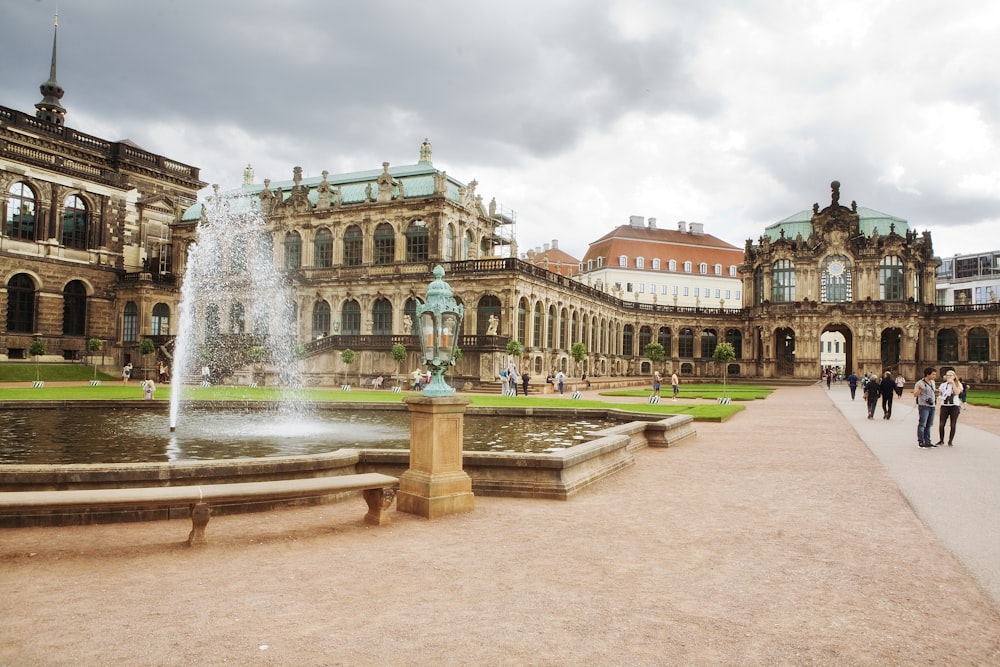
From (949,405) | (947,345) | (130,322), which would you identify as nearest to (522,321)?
(130,322)

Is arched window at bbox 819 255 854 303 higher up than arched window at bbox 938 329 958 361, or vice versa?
arched window at bbox 819 255 854 303

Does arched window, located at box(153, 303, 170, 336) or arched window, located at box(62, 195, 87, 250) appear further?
arched window, located at box(153, 303, 170, 336)

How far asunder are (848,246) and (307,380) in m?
53.9

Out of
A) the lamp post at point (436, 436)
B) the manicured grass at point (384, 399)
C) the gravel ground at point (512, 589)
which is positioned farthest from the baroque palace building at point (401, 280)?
the gravel ground at point (512, 589)

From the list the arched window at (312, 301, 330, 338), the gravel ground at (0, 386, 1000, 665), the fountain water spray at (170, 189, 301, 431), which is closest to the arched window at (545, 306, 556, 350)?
the arched window at (312, 301, 330, 338)

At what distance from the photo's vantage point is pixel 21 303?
161ft

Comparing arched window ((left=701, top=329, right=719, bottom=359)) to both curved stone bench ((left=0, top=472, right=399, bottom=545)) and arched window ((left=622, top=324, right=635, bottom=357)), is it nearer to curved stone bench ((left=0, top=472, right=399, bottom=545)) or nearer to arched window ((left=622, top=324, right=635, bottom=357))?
arched window ((left=622, top=324, right=635, bottom=357))

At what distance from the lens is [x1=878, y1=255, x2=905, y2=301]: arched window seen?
68.8 meters

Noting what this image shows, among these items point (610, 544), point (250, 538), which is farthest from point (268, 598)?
point (610, 544)

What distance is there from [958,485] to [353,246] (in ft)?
158

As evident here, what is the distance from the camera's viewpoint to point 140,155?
58.1 metres

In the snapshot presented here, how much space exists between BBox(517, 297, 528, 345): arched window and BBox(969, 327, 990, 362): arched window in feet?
153

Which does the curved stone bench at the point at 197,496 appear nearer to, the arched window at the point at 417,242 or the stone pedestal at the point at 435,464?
the stone pedestal at the point at 435,464

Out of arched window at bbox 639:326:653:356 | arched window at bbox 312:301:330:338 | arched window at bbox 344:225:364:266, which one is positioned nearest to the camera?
arched window at bbox 344:225:364:266
